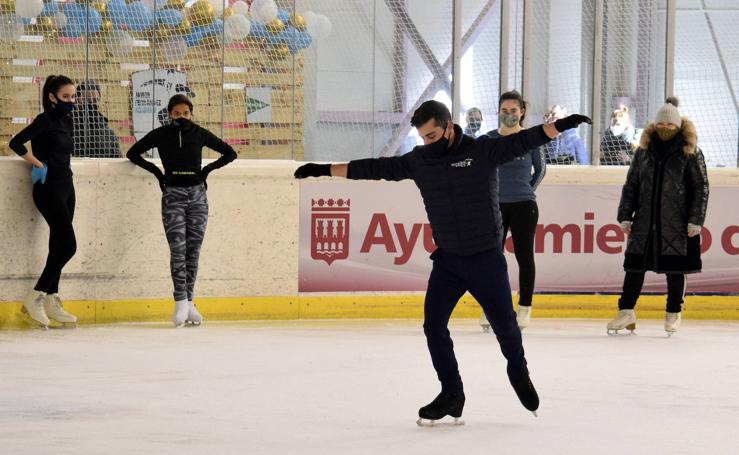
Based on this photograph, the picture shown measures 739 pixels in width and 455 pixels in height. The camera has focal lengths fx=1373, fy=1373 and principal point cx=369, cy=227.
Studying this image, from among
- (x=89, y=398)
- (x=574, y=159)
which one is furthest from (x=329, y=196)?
(x=89, y=398)

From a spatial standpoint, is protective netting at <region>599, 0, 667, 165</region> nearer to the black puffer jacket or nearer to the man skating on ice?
the black puffer jacket

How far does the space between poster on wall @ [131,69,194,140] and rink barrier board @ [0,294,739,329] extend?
4.10 feet

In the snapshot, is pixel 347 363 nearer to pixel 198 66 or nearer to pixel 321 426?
pixel 321 426

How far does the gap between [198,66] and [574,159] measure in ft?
9.94

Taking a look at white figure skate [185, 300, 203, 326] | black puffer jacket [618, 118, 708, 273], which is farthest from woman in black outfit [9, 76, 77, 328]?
black puffer jacket [618, 118, 708, 273]

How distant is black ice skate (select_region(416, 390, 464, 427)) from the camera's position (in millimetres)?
5605

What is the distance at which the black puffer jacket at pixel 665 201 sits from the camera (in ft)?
29.7

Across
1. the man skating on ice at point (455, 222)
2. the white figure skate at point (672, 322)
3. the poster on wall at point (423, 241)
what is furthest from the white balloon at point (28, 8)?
the white figure skate at point (672, 322)

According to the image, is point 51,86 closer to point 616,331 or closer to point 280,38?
point 280,38

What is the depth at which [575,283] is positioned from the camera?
10609 millimetres

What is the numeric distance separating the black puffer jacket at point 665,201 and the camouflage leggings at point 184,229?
9.40 ft

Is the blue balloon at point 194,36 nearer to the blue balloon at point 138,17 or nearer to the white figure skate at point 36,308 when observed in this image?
the blue balloon at point 138,17

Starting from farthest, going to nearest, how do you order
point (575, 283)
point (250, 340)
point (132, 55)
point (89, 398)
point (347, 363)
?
point (575, 283)
point (132, 55)
point (250, 340)
point (347, 363)
point (89, 398)

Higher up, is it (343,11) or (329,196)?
(343,11)
